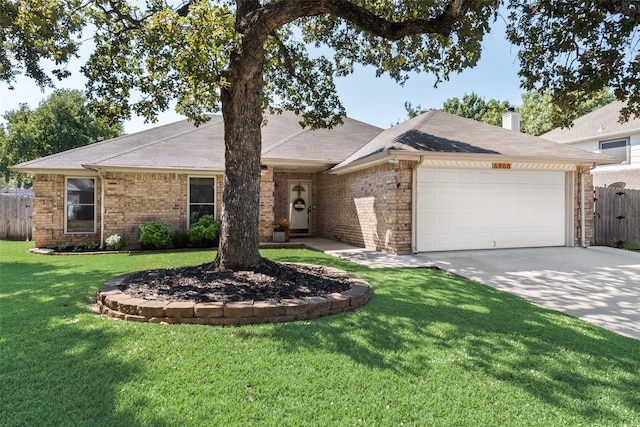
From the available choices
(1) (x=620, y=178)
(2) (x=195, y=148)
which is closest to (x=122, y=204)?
(2) (x=195, y=148)

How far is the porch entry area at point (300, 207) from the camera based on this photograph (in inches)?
595

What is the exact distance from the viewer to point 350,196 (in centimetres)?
1266

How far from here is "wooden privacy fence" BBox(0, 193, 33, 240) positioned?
14625mm

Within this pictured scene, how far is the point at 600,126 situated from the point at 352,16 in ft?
53.8

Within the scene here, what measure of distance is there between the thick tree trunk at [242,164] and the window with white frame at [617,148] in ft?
54.5

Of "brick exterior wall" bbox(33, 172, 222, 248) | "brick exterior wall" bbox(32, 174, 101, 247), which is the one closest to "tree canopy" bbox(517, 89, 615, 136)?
"brick exterior wall" bbox(33, 172, 222, 248)

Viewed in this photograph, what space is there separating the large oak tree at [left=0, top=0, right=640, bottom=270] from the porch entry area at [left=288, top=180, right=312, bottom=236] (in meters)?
6.94

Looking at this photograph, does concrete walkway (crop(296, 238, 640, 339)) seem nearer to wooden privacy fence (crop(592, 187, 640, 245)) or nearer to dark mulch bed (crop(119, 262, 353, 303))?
wooden privacy fence (crop(592, 187, 640, 245))

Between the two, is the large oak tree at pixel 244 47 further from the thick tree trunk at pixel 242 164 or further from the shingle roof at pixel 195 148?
the shingle roof at pixel 195 148

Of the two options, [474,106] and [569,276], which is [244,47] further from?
[474,106]

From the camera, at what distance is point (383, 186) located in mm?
10297

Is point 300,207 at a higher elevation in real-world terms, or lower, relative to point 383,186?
lower

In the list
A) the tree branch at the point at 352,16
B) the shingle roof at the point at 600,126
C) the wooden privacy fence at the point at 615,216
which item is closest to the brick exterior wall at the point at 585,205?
the wooden privacy fence at the point at 615,216

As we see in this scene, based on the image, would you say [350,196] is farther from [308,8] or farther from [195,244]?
[308,8]
